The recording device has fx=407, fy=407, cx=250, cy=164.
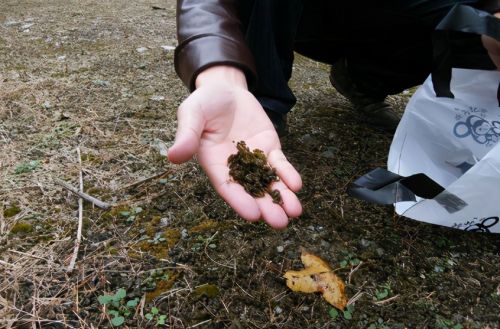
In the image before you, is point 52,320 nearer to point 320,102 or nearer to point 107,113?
point 107,113

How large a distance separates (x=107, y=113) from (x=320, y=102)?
1.24 metres

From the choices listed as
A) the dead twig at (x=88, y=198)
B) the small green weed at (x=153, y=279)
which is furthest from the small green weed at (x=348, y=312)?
the dead twig at (x=88, y=198)

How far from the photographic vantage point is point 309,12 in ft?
6.59

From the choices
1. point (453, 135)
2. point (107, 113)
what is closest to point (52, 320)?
point (107, 113)

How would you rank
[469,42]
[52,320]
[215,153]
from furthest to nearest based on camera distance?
[469,42] → [215,153] → [52,320]

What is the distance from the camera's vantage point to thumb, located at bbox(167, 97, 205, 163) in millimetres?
1068

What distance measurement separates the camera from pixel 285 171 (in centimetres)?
128

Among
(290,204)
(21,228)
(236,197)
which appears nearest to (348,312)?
(290,204)

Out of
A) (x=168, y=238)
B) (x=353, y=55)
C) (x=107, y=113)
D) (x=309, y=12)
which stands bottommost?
(x=107, y=113)

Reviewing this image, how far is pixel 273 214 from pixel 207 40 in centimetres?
68

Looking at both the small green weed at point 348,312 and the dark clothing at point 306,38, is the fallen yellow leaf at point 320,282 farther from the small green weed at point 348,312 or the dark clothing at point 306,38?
the dark clothing at point 306,38

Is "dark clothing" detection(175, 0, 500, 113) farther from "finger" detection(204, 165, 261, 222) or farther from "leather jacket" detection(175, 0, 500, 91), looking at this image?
"finger" detection(204, 165, 261, 222)

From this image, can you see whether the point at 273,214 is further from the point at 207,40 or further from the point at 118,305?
the point at 207,40

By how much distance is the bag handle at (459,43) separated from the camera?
1266 mm
